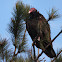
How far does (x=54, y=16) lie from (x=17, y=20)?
0.50 metres

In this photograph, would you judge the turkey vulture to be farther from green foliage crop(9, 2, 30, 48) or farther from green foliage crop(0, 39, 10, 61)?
green foliage crop(0, 39, 10, 61)

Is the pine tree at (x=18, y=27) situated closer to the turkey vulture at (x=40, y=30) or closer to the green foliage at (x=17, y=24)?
the green foliage at (x=17, y=24)

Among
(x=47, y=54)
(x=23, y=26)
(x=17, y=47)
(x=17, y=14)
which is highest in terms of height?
(x=17, y=14)

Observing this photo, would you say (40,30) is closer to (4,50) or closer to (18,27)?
(18,27)

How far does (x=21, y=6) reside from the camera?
1.91 meters

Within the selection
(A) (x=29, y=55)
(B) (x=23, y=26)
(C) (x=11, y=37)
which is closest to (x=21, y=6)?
(B) (x=23, y=26)

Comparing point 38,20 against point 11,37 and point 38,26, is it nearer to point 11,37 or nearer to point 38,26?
point 38,26

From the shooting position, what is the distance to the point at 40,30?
2.13 m

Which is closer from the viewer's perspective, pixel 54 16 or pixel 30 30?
pixel 54 16

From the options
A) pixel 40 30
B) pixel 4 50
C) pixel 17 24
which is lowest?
pixel 4 50

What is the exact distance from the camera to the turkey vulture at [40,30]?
204 cm

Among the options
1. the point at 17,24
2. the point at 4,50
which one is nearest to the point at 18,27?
the point at 17,24

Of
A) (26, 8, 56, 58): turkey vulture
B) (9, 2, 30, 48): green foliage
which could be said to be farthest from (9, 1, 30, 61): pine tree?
(26, 8, 56, 58): turkey vulture

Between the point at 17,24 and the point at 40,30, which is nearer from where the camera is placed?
the point at 17,24
